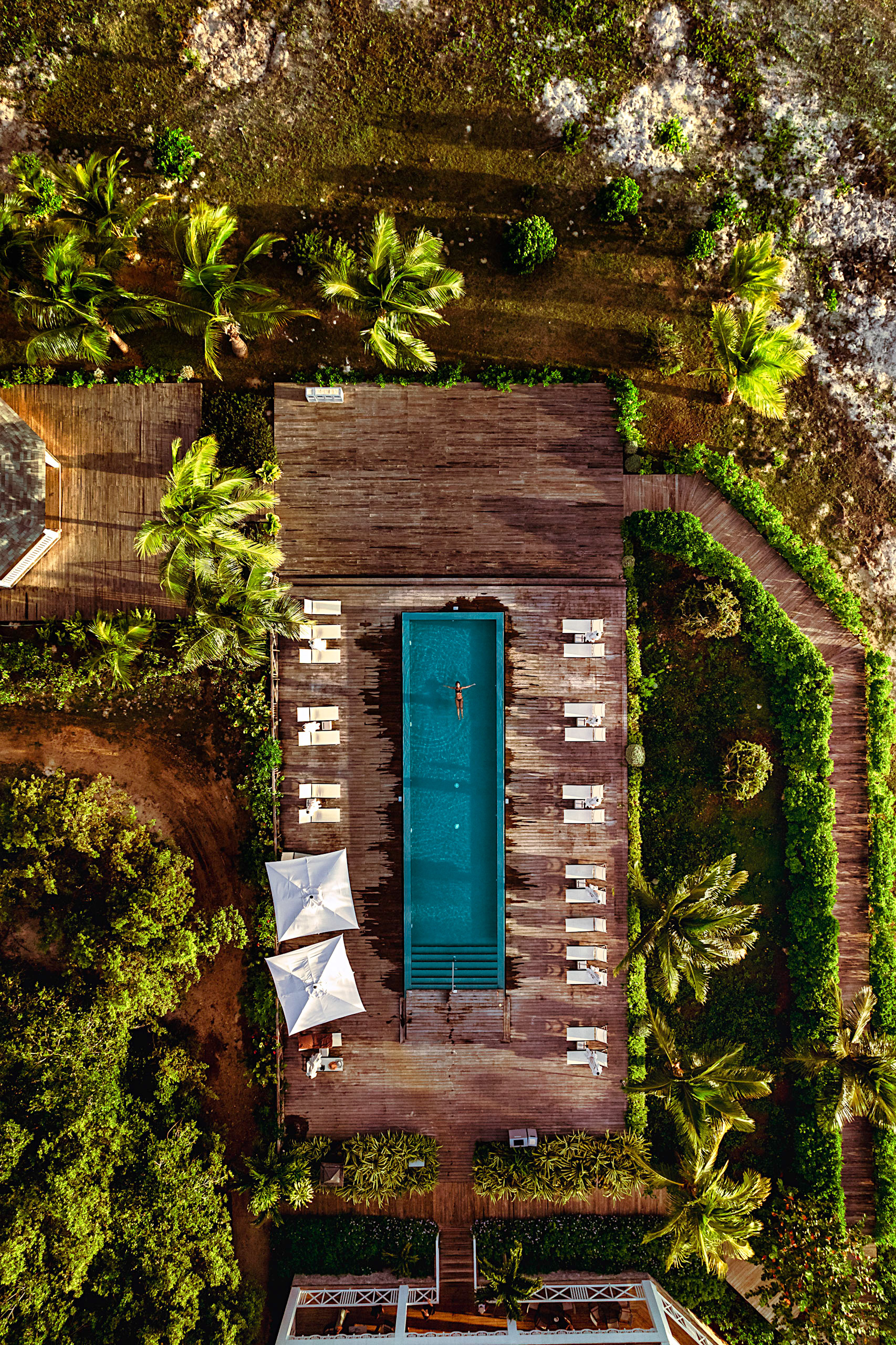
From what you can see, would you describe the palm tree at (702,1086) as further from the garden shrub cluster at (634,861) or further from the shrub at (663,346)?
the shrub at (663,346)

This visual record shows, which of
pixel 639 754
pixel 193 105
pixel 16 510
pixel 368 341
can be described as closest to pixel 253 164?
pixel 193 105

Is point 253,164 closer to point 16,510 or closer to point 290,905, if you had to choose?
point 16,510

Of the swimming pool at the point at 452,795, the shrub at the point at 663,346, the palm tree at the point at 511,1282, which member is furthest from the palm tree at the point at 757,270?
the palm tree at the point at 511,1282

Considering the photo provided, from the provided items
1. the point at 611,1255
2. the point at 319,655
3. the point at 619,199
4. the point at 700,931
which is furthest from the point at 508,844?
the point at 619,199

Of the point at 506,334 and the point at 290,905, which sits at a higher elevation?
the point at 506,334

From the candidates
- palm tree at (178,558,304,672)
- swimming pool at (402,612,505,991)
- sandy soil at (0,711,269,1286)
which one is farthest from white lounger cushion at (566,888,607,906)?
palm tree at (178,558,304,672)

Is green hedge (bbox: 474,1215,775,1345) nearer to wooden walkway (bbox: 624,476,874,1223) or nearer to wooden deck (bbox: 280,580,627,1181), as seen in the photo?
wooden deck (bbox: 280,580,627,1181)

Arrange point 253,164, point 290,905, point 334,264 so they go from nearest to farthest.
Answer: point 334,264 → point 290,905 → point 253,164
